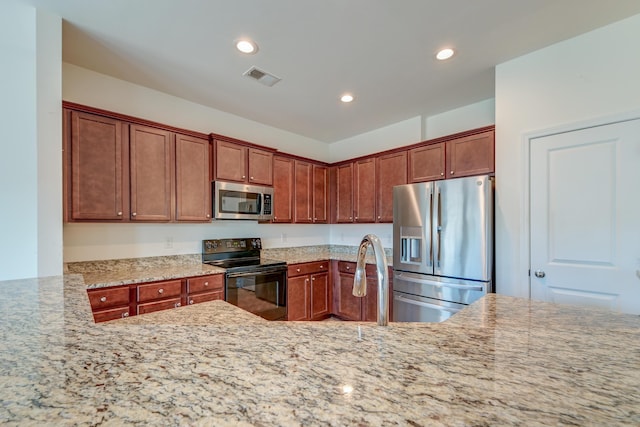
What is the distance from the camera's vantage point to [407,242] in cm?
283

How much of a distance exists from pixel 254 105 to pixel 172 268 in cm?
208

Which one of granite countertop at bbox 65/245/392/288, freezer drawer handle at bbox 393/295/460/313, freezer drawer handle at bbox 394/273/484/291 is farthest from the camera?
freezer drawer handle at bbox 393/295/460/313

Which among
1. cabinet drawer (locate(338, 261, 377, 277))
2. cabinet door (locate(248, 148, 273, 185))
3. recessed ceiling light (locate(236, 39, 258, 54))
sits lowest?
cabinet drawer (locate(338, 261, 377, 277))

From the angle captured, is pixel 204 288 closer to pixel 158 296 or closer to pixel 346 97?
pixel 158 296

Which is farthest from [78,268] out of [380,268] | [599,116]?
[599,116]

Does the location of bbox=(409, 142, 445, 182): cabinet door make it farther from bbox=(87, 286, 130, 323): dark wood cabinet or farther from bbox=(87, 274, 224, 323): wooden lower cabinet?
bbox=(87, 286, 130, 323): dark wood cabinet

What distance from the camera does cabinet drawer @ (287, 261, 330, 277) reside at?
A: 3.34 metres

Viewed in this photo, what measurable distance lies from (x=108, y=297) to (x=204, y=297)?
742 millimetres

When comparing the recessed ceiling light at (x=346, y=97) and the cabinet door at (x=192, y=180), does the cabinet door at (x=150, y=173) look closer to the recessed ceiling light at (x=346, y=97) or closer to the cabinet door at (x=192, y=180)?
the cabinet door at (x=192, y=180)

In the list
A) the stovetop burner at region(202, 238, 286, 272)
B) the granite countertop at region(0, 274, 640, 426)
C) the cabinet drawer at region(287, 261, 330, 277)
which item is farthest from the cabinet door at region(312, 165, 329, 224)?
the granite countertop at region(0, 274, 640, 426)

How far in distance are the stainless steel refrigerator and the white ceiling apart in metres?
1.09

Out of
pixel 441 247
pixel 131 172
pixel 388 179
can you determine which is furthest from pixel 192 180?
pixel 441 247

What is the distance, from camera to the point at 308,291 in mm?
3500

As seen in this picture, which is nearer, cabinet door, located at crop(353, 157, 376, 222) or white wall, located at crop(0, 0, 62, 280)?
white wall, located at crop(0, 0, 62, 280)
